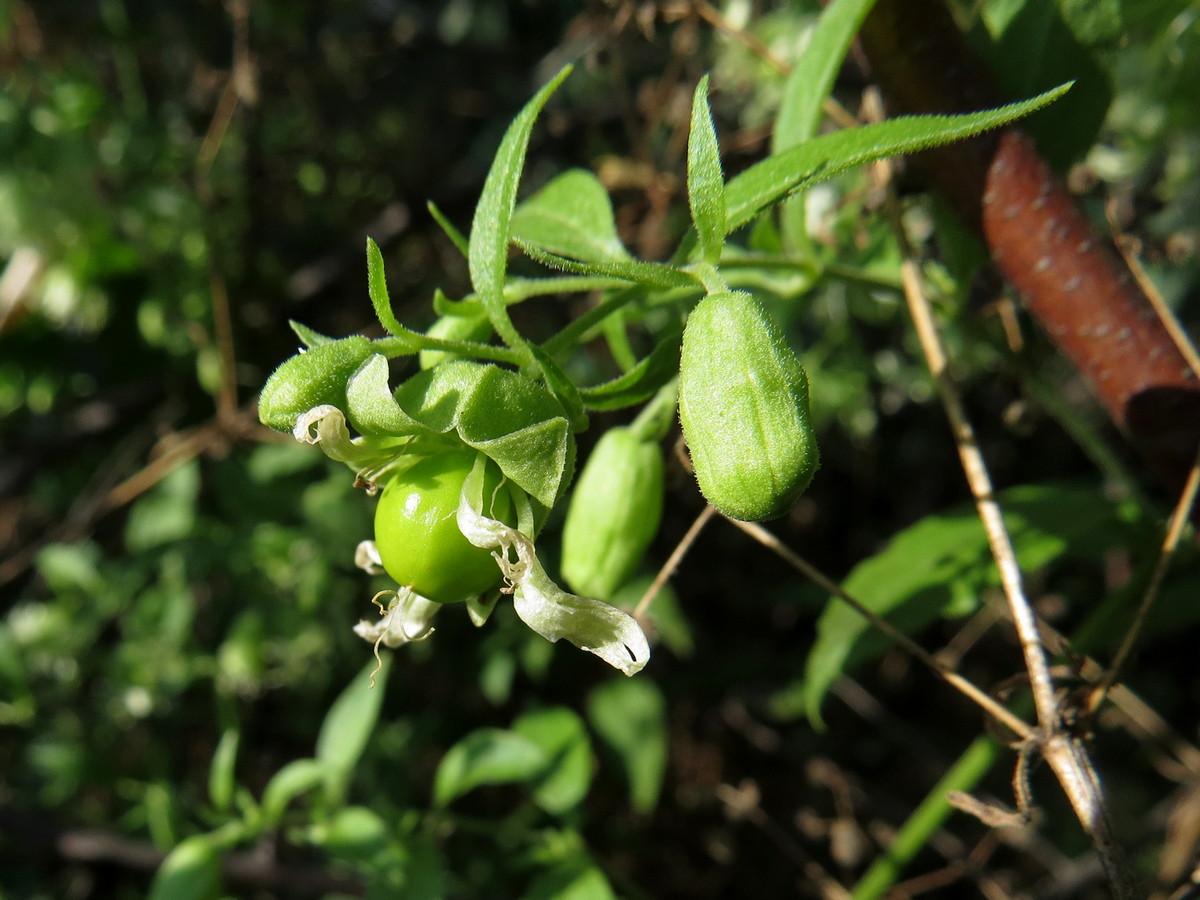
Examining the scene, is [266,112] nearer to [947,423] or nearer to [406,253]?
[406,253]

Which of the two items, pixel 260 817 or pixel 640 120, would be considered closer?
pixel 260 817

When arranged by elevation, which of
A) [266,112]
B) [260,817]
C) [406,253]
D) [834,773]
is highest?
[266,112]

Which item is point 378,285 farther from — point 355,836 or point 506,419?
point 355,836

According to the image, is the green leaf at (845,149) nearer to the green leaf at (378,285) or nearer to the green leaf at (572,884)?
the green leaf at (378,285)

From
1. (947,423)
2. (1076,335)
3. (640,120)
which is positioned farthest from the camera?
(947,423)

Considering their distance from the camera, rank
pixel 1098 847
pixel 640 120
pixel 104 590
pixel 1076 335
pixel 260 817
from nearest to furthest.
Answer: pixel 1098 847
pixel 1076 335
pixel 260 817
pixel 104 590
pixel 640 120

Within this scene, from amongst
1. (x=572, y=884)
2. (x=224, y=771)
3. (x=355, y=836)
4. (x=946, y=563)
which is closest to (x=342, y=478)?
(x=224, y=771)

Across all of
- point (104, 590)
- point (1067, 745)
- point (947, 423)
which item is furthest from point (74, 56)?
point (1067, 745)

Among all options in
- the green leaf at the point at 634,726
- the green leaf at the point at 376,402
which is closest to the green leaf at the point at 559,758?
the green leaf at the point at 634,726
